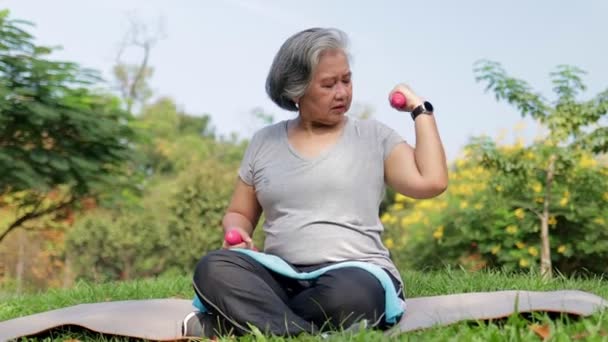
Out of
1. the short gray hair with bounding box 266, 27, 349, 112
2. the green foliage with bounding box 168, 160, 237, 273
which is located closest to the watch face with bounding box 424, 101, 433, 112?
the short gray hair with bounding box 266, 27, 349, 112

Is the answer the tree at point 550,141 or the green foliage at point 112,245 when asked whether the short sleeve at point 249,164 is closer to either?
the tree at point 550,141

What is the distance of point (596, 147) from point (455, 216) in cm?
172

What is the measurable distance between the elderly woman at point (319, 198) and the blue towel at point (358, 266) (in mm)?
20

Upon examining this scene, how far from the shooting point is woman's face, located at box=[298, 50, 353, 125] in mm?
2986

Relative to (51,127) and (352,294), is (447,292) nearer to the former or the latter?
(352,294)

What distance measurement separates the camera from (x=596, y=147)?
24.9 feet

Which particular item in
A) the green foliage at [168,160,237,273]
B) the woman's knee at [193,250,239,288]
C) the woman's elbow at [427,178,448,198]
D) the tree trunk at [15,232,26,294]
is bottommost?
the tree trunk at [15,232,26,294]

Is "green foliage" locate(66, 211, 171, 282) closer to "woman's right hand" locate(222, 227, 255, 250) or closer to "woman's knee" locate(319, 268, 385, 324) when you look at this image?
"woman's right hand" locate(222, 227, 255, 250)

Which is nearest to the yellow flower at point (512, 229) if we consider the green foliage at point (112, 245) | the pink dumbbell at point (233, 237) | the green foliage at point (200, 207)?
the green foliage at point (200, 207)

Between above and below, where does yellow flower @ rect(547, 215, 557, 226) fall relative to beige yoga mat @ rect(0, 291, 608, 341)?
below

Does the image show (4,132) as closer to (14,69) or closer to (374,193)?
(14,69)

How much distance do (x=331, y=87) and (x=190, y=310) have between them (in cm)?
112

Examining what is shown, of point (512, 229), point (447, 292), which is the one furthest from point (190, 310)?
point (512, 229)

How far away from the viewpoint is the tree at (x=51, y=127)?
8.70 m
